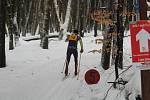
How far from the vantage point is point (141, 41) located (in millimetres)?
7156

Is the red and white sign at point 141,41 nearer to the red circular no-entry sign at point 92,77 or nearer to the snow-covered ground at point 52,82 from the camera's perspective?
the snow-covered ground at point 52,82

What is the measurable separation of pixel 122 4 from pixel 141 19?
4300mm

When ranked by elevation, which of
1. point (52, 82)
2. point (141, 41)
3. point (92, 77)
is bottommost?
point (52, 82)

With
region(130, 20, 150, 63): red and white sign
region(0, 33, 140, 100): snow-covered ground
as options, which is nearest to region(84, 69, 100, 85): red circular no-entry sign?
region(0, 33, 140, 100): snow-covered ground

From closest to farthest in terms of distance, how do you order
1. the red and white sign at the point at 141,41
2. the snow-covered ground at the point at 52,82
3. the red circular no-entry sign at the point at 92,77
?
the red and white sign at the point at 141,41 < the snow-covered ground at the point at 52,82 < the red circular no-entry sign at the point at 92,77

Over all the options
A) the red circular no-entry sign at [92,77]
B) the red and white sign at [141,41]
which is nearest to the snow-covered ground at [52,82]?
the red circular no-entry sign at [92,77]

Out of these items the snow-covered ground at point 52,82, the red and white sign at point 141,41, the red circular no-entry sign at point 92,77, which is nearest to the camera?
the red and white sign at point 141,41

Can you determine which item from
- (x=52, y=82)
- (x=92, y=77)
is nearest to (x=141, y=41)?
(x=92, y=77)

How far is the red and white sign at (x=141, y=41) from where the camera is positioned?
7.08 metres

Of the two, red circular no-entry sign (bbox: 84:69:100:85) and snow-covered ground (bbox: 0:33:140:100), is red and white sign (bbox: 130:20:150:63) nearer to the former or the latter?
snow-covered ground (bbox: 0:33:140:100)

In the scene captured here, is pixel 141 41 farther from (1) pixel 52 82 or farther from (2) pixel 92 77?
(1) pixel 52 82

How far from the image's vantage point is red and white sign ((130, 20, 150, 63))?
23.2 ft

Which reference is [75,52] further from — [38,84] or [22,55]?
[22,55]

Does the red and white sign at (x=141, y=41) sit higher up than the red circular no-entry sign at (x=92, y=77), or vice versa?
the red and white sign at (x=141, y=41)
